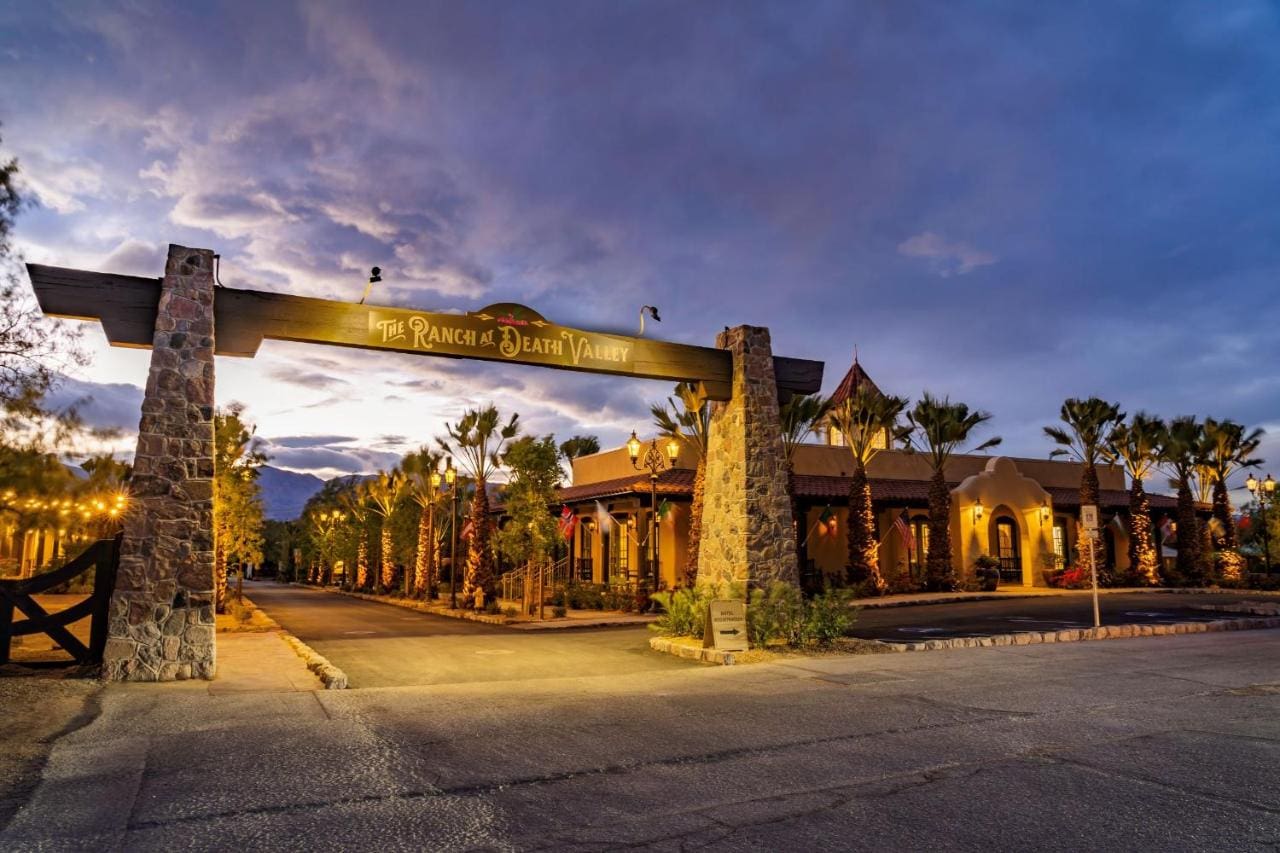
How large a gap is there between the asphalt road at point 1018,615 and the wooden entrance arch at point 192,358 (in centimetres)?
535

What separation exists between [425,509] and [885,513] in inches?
810

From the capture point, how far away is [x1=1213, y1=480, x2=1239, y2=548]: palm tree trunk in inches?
1483

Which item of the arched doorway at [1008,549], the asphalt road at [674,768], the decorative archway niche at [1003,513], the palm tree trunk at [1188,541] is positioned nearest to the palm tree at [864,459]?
the decorative archway niche at [1003,513]

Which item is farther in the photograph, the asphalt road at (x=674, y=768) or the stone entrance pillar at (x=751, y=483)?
the stone entrance pillar at (x=751, y=483)

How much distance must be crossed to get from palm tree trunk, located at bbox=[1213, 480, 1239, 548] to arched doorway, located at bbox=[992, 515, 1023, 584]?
9.87 meters

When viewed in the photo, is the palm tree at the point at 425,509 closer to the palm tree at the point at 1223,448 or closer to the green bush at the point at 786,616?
the green bush at the point at 786,616

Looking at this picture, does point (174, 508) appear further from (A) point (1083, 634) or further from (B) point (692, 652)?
(A) point (1083, 634)

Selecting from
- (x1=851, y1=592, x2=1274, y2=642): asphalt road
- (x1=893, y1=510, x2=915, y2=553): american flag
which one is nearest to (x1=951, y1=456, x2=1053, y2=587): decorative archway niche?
(x1=893, y1=510, x2=915, y2=553): american flag

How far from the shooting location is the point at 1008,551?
3681cm

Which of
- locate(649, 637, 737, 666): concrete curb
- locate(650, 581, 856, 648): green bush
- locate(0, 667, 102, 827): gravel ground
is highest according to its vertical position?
locate(650, 581, 856, 648): green bush

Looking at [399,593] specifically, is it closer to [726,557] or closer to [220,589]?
[220,589]

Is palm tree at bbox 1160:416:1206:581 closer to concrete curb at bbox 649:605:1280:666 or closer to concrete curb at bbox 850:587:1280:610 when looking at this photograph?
concrete curb at bbox 850:587:1280:610

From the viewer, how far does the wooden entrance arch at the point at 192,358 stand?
1084 centimetres

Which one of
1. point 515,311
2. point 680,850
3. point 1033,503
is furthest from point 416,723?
point 1033,503
